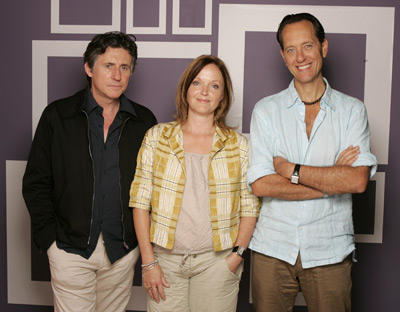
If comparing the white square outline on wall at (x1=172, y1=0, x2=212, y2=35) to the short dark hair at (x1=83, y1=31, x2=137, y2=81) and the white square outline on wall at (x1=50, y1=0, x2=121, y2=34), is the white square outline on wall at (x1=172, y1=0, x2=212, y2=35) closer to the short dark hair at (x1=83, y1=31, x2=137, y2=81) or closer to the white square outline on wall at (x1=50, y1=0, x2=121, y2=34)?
the white square outline on wall at (x1=50, y1=0, x2=121, y2=34)

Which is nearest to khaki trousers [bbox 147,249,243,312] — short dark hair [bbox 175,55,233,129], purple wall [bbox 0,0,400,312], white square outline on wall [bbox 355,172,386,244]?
short dark hair [bbox 175,55,233,129]

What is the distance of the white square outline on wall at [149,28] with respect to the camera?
2.76m

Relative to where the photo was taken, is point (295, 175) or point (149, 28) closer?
point (295, 175)

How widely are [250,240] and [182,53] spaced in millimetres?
1283

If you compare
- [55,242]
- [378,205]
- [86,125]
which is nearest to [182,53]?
[86,125]

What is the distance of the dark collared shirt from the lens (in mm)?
2082

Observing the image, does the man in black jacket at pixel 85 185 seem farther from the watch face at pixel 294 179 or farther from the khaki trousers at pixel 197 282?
the watch face at pixel 294 179

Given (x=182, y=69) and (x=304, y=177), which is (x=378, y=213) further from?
(x=182, y=69)

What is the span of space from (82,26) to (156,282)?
168cm

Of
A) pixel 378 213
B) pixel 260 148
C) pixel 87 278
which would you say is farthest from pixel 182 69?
pixel 378 213

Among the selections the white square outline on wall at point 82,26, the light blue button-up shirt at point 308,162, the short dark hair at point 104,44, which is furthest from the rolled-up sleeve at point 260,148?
the white square outline on wall at point 82,26

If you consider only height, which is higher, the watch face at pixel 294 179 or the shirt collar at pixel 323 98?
the shirt collar at pixel 323 98

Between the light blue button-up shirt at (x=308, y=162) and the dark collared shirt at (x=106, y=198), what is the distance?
63cm

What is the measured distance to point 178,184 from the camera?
1936 millimetres
